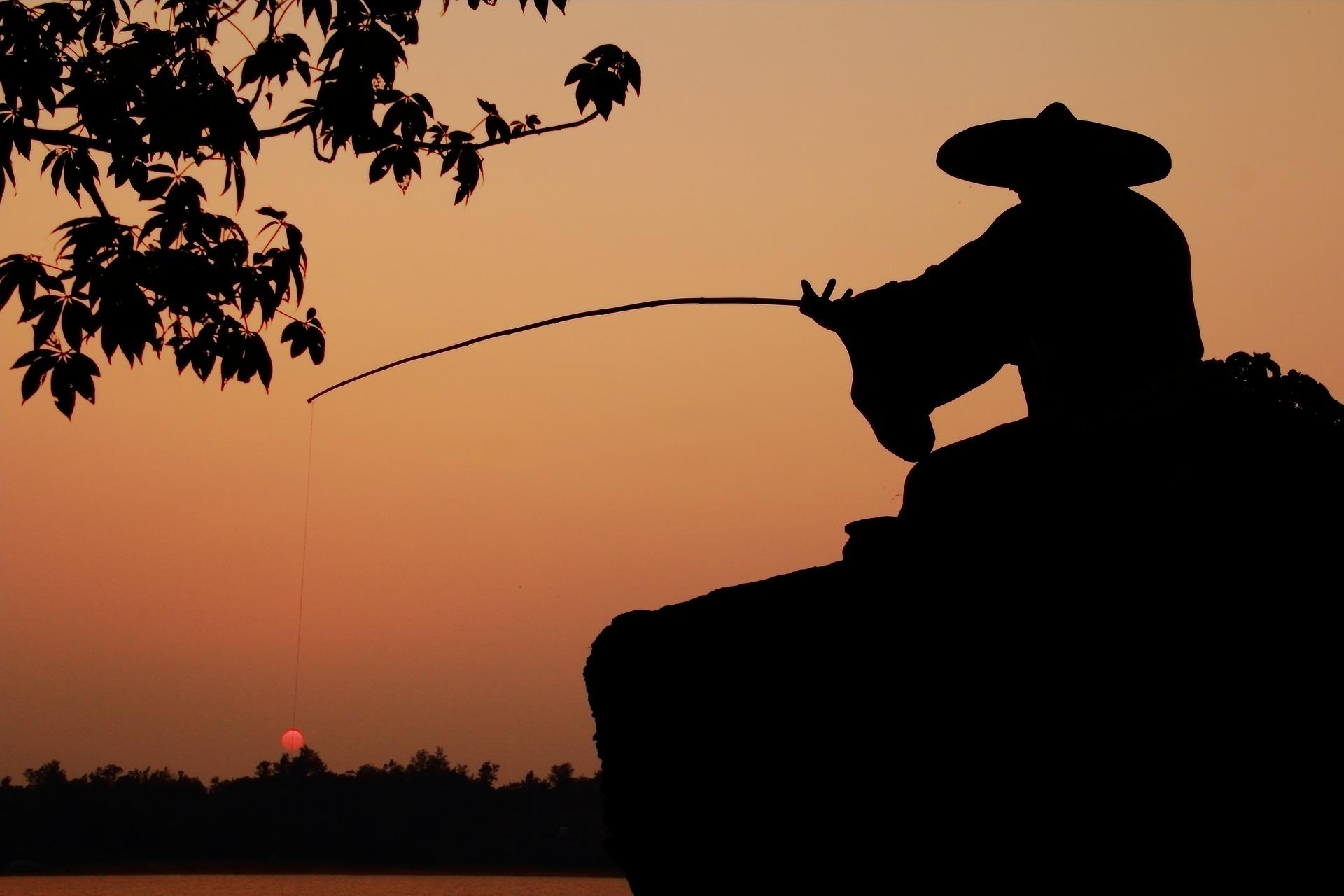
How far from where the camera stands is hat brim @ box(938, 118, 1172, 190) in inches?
153

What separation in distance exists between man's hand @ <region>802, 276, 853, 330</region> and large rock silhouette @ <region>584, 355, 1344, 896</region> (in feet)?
2.73

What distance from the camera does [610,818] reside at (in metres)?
4.14

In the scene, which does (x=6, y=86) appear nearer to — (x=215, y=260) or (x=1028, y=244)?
(x=215, y=260)

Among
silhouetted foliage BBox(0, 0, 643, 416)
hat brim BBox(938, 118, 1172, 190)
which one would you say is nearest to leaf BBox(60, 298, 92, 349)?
silhouetted foliage BBox(0, 0, 643, 416)

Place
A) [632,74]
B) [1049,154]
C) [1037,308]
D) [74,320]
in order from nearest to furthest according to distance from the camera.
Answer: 1. [1037,308]
2. [1049,154]
3. [74,320]
4. [632,74]

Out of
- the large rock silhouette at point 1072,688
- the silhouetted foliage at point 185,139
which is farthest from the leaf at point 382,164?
the large rock silhouette at point 1072,688

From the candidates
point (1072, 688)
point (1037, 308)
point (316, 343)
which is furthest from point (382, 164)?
point (1072, 688)

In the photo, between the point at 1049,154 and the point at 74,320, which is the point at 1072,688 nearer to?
the point at 1049,154

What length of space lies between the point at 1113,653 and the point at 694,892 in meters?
1.40

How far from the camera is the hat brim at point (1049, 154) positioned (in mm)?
3881

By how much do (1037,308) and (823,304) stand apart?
0.69 metres

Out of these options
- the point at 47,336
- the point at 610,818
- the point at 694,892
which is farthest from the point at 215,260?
the point at 694,892

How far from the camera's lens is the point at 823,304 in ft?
13.6

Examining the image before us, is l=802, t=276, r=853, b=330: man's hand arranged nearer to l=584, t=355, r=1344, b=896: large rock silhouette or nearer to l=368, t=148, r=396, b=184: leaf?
l=584, t=355, r=1344, b=896: large rock silhouette
